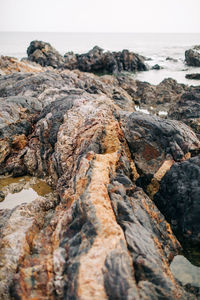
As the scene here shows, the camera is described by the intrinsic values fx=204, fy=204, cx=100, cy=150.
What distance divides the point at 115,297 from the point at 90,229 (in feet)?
5.21

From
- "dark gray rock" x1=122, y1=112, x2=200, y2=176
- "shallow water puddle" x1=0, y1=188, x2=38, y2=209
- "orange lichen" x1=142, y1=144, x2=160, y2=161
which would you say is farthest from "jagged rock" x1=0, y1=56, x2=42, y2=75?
"orange lichen" x1=142, y1=144, x2=160, y2=161

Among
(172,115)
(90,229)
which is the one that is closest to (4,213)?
(90,229)

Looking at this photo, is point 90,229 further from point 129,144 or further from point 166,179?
point 129,144

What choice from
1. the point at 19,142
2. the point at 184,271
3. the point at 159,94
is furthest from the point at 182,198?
the point at 159,94

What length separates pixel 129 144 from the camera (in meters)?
10.2

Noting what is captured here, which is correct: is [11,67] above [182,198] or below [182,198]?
above

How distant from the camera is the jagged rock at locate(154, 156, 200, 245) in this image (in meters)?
7.45

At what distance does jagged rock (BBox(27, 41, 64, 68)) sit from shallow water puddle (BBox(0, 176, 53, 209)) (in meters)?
59.4

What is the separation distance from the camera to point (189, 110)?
2005 cm

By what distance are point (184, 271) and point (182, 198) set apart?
99.6 inches

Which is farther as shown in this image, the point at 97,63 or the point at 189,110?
the point at 97,63

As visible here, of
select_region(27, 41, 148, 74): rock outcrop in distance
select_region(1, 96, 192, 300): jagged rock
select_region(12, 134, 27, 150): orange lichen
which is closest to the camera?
select_region(1, 96, 192, 300): jagged rock

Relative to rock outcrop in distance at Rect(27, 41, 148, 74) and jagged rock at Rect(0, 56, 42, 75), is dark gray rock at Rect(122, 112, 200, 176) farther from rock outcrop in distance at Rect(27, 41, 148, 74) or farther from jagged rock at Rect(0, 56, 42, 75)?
rock outcrop in distance at Rect(27, 41, 148, 74)

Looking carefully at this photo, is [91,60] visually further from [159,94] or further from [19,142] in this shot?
[19,142]
